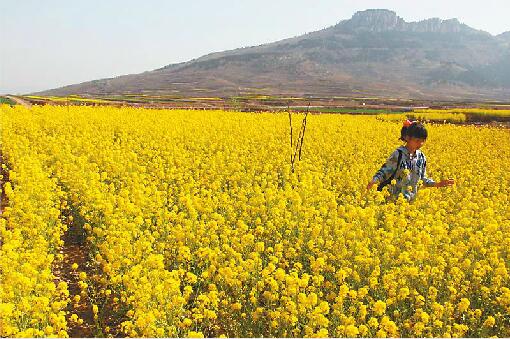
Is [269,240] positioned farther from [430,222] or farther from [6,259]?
[6,259]

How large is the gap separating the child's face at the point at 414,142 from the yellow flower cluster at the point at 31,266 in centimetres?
453

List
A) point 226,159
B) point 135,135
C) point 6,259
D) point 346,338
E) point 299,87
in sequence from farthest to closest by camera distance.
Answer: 1. point 299,87
2. point 135,135
3. point 226,159
4. point 6,259
5. point 346,338

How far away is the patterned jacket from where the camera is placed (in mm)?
7141

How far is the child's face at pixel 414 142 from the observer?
265 inches

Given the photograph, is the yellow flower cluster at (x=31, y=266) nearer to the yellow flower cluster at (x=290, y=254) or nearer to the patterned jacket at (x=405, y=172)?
the yellow flower cluster at (x=290, y=254)

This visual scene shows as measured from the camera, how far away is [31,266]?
5438 mm

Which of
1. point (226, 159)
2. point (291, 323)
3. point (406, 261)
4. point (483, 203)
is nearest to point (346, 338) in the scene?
point (291, 323)

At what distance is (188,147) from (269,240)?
8598 millimetres

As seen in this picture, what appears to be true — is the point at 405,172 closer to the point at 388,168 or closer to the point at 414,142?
the point at 388,168

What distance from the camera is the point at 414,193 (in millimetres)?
7527

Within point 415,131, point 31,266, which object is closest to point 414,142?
point 415,131

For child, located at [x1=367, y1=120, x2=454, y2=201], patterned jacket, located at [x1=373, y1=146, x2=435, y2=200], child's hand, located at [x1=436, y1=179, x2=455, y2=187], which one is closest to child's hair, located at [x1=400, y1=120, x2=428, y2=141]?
child, located at [x1=367, y1=120, x2=454, y2=201]

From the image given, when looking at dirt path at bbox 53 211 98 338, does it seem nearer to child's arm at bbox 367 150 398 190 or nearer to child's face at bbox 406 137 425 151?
child's arm at bbox 367 150 398 190

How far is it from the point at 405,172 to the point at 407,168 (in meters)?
0.10
